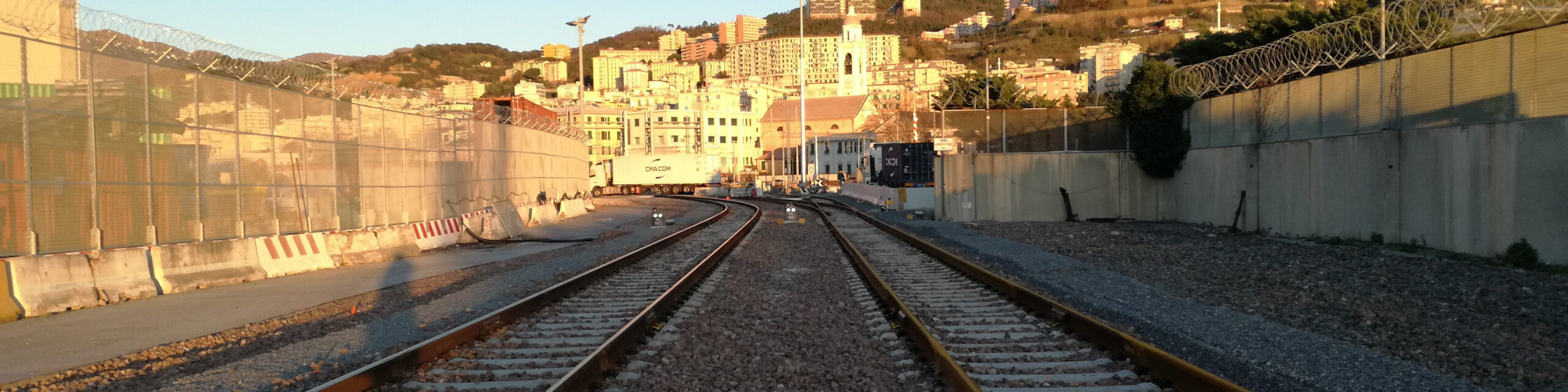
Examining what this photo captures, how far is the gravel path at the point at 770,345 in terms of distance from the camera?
7031 millimetres

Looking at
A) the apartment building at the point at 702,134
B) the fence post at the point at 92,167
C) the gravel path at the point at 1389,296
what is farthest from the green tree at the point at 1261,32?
the apartment building at the point at 702,134

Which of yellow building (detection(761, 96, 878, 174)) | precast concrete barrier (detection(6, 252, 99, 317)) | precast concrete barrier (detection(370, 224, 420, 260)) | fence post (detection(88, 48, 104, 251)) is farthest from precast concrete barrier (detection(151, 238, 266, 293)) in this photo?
yellow building (detection(761, 96, 878, 174))

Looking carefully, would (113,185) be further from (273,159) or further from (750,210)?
(750,210)

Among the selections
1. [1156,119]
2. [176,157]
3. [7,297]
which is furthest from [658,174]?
[7,297]

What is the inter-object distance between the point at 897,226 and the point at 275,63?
18126 millimetres

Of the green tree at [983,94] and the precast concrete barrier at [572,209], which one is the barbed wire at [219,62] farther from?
the green tree at [983,94]

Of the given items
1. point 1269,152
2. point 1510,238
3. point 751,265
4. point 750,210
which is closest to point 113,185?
point 751,265

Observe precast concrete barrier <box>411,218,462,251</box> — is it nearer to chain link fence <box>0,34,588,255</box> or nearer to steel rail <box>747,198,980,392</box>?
chain link fence <box>0,34,588,255</box>

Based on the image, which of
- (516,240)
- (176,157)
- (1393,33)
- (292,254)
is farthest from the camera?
(516,240)

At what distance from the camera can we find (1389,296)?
1129 centimetres

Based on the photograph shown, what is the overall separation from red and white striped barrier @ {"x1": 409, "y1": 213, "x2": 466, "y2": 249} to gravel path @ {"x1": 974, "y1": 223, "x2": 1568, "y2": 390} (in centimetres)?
1334

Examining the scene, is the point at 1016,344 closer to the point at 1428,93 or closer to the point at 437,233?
the point at 1428,93

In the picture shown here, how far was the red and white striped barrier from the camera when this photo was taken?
71.9ft

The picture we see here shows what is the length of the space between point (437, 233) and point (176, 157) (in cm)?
848
